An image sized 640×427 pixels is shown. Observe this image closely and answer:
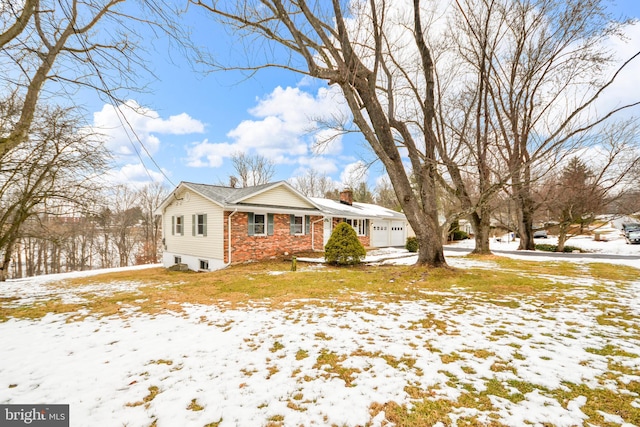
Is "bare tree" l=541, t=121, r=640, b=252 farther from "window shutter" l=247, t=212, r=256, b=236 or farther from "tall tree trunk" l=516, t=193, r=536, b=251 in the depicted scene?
"window shutter" l=247, t=212, r=256, b=236

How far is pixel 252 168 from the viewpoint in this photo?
107 ft

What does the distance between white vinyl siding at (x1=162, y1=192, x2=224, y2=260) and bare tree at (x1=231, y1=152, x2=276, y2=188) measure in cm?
1601

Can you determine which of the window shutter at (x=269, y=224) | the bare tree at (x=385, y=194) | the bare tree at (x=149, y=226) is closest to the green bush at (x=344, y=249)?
the window shutter at (x=269, y=224)

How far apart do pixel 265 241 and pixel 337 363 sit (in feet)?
35.6

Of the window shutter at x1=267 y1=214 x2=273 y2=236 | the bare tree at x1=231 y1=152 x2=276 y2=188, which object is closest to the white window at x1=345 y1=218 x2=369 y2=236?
the window shutter at x1=267 y1=214 x2=273 y2=236

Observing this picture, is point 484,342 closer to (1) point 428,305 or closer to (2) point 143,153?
(1) point 428,305

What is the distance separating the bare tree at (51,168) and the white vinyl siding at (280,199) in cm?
596

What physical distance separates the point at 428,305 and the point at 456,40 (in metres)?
10.4

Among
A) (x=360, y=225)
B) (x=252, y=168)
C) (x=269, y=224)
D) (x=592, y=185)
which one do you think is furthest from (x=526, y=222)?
(x=252, y=168)

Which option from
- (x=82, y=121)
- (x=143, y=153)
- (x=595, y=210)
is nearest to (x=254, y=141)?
(x=82, y=121)

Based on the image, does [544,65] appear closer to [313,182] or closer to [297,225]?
[297,225]

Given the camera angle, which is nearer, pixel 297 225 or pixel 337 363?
pixel 337 363

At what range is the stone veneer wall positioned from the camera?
40.8ft

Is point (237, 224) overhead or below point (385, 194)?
below
